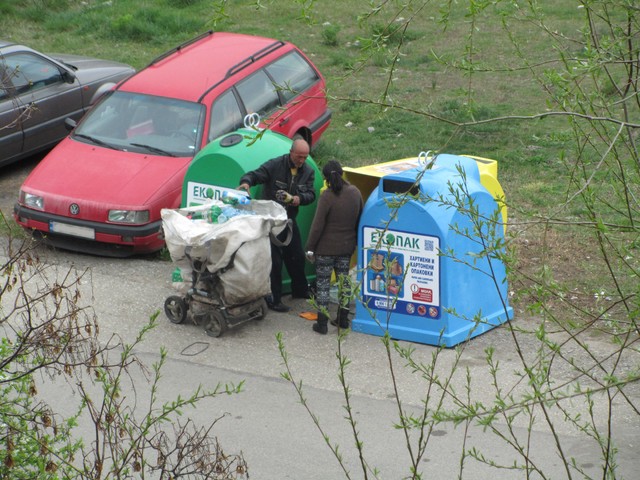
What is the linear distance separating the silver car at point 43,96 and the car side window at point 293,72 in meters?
2.00

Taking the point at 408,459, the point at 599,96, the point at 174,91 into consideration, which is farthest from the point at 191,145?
the point at 599,96

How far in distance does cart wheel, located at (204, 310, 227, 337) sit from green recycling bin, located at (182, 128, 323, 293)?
1007 mm

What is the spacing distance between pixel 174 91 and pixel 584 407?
551 centimetres

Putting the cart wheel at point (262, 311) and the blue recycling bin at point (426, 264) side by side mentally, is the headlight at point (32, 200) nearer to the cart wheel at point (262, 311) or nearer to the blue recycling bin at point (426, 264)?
the cart wheel at point (262, 311)

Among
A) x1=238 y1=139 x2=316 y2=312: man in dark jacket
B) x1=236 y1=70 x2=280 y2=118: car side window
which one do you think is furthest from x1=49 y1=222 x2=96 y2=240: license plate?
x1=236 y1=70 x2=280 y2=118: car side window

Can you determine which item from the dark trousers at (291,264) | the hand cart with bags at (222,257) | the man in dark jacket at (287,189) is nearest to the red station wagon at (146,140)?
the man in dark jacket at (287,189)

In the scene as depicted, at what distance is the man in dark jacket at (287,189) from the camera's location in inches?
340

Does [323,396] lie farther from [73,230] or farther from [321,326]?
[73,230]

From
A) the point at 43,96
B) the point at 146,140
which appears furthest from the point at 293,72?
the point at 43,96

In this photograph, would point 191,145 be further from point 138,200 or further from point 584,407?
point 584,407

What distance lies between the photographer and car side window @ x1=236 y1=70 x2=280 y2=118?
1082 centimetres

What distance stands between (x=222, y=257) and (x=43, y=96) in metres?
5.24

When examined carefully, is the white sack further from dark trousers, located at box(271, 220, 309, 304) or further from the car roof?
the car roof

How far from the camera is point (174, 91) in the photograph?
10.6 metres
